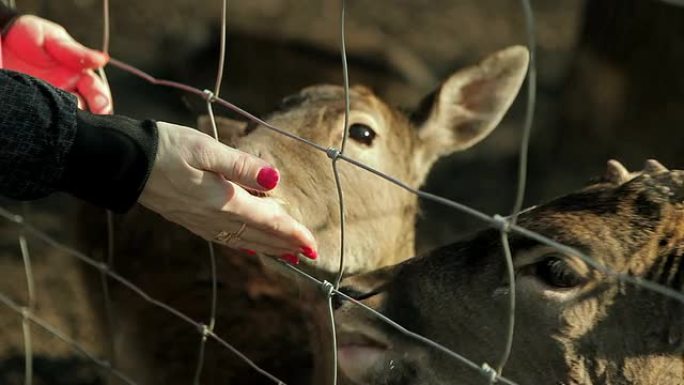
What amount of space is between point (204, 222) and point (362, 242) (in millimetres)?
877

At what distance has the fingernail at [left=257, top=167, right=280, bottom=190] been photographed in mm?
1924

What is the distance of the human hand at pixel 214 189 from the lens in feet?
6.22

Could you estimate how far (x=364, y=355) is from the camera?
2.08 meters

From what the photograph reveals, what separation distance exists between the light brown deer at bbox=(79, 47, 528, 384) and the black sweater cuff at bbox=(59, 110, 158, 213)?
24.5 inches

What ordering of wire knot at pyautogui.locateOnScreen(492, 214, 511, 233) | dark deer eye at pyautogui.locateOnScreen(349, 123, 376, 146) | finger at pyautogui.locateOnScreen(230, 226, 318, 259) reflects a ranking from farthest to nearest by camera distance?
1. dark deer eye at pyautogui.locateOnScreen(349, 123, 376, 146)
2. finger at pyautogui.locateOnScreen(230, 226, 318, 259)
3. wire knot at pyautogui.locateOnScreen(492, 214, 511, 233)

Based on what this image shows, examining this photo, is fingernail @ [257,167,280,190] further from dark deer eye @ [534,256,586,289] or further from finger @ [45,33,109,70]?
finger @ [45,33,109,70]

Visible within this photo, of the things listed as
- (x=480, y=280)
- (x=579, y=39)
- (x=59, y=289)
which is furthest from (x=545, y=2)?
(x=480, y=280)

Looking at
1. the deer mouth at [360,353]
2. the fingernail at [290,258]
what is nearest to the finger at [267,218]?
the fingernail at [290,258]

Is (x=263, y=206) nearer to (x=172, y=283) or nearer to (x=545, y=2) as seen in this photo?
(x=172, y=283)

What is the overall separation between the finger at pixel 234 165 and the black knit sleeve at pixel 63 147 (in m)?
0.10

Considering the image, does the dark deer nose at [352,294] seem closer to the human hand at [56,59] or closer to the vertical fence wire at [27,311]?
the human hand at [56,59]

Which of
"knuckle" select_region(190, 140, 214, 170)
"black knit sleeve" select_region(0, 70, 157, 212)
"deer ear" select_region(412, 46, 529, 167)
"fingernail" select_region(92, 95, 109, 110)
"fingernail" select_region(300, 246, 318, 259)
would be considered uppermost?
"deer ear" select_region(412, 46, 529, 167)

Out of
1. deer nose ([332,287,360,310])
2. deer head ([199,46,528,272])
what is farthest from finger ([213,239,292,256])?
deer head ([199,46,528,272])

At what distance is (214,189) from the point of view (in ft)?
6.31
